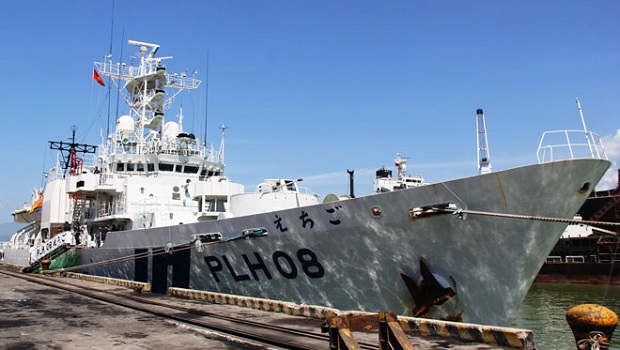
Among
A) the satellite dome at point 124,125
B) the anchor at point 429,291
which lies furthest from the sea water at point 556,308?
the satellite dome at point 124,125

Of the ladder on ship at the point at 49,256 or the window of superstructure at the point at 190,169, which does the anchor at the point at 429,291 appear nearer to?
the window of superstructure at the point at 190,169

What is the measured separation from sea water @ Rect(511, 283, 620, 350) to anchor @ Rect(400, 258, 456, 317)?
5.08 m

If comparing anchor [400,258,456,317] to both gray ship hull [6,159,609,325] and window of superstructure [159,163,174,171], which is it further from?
window of superstructure [159,163,174,171]

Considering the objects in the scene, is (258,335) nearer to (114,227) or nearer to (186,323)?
(186,323)

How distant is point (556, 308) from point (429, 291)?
44.5 feet

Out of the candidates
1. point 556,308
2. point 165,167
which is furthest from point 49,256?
point 556,308

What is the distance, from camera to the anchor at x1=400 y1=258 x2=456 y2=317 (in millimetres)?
9664

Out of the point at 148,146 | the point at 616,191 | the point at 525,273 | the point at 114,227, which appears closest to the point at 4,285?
the point at 114,227

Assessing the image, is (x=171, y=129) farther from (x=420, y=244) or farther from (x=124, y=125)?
(x=420, y=244)

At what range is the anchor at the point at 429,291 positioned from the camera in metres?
9.66

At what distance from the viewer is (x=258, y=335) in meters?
8.48

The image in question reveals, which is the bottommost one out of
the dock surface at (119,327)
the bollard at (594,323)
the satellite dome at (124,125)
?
the dock surface at (119,327)

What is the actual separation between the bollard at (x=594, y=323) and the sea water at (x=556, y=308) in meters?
5.83

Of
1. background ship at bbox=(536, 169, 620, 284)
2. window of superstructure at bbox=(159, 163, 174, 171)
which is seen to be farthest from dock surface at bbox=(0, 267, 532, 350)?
background ship at bbox=(536, 169, 620, 284)
